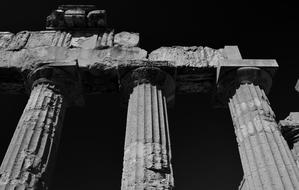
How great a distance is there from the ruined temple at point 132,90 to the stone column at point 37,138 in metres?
0.03

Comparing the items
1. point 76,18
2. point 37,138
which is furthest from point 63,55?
point 37,138

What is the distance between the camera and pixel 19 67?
1275 centimetres

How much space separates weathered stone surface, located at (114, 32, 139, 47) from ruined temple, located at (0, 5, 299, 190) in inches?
1.7

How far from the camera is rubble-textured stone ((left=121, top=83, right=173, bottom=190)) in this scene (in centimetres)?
839

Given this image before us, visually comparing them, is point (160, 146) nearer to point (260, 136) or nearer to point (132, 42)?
point (260, 136)

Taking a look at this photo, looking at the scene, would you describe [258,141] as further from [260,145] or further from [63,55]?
[63,55]

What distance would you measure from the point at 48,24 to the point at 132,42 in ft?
13.1

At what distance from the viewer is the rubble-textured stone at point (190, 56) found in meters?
13.0

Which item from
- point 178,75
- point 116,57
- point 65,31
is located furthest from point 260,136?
point 65,31

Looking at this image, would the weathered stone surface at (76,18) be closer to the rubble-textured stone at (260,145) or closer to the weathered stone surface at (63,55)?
the weathered stone surface at (63,55)

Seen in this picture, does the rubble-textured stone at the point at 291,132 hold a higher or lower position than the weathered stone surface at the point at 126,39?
lower

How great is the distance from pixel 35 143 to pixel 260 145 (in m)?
6.43

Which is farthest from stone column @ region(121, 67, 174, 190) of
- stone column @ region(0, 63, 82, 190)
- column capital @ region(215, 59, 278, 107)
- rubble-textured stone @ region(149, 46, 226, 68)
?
stone column @ region(0, 63, 82, 190)

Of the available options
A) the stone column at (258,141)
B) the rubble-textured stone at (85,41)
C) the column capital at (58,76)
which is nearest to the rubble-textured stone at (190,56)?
the stone column at (258,141)
